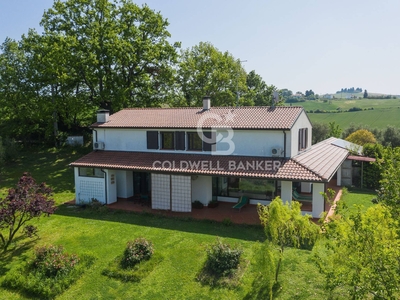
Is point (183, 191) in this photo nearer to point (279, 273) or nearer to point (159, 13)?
point (279, 273)

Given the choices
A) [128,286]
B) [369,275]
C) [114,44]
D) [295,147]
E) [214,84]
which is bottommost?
[128,286]

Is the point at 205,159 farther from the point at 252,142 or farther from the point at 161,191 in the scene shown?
the point at 161,191

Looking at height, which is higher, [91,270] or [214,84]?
[214,84]

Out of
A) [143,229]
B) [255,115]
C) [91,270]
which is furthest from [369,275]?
[255,115]

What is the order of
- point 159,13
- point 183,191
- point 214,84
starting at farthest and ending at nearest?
point 214,84 < point 159,13 < point 183,191

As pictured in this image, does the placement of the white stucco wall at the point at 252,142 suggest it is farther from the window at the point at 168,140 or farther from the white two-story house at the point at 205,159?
the window at the point at 168,140

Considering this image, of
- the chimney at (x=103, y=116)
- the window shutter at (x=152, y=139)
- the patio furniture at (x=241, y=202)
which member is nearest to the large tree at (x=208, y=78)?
the chimney at (x=103, y=116)

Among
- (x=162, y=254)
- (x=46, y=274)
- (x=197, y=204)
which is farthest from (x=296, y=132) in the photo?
(x=46, y=274)
